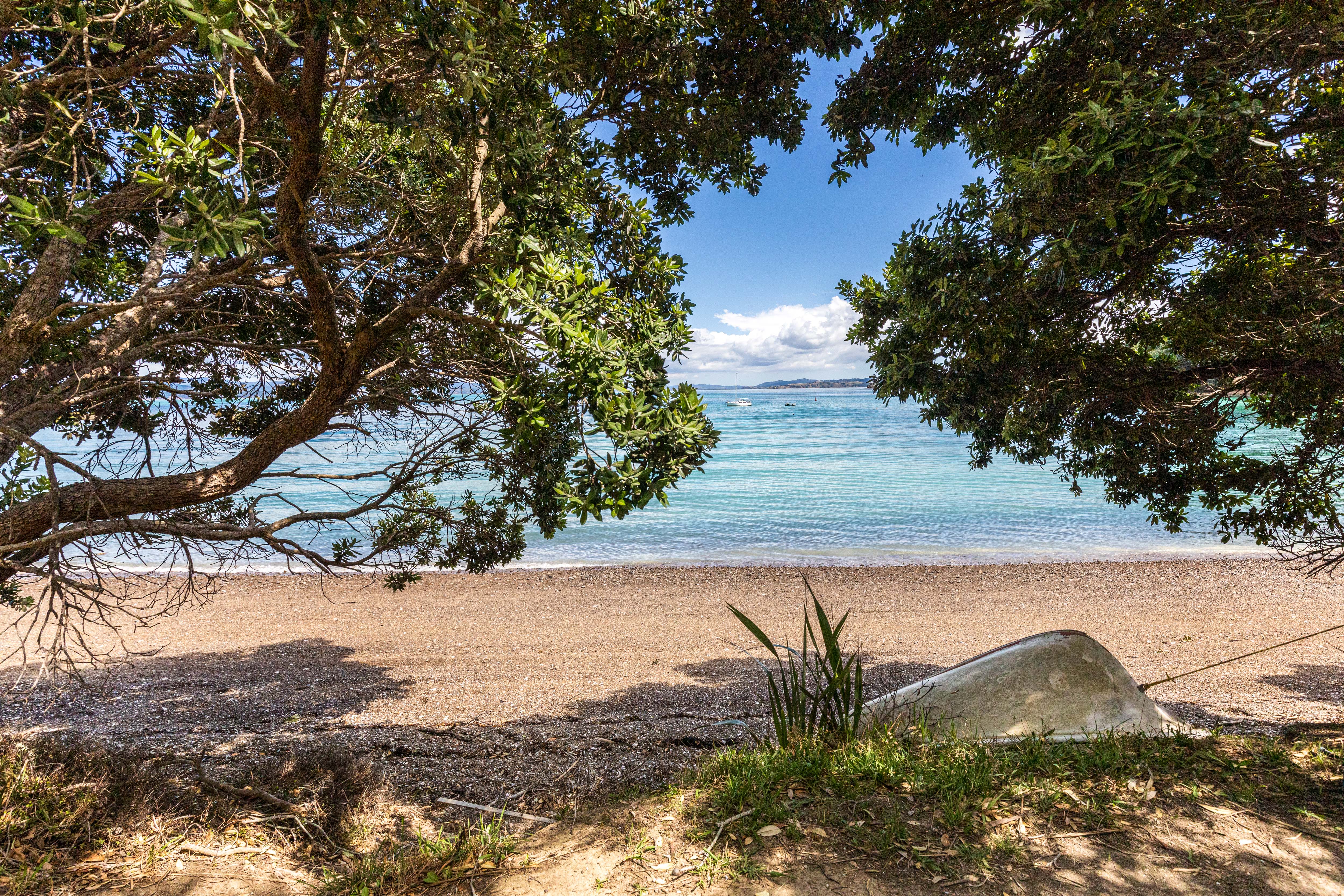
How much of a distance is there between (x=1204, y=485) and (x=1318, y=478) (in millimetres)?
689

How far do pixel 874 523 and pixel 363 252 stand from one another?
1761cm

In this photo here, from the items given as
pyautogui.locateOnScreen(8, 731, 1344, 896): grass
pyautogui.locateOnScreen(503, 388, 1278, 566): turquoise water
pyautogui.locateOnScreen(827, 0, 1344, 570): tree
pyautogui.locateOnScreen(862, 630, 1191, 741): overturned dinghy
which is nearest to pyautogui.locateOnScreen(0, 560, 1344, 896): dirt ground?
pyautogui.locateOnScreen(8, 731, 1344, 896): grass

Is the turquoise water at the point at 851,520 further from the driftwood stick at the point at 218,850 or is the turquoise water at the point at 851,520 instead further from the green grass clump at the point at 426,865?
the green grass clump at the point at 426,865

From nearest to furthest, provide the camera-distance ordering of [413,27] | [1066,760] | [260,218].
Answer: [260,218], [413,27], [1066,760]

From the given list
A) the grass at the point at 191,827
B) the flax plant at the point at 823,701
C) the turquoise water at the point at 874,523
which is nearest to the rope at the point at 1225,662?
the flax plant at the point at 823,701

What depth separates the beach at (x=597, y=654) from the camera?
Result: 18.6ft

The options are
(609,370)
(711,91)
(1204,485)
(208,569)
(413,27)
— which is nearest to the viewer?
(609,370)

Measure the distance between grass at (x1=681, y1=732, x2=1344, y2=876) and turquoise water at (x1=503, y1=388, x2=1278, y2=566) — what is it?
717cm

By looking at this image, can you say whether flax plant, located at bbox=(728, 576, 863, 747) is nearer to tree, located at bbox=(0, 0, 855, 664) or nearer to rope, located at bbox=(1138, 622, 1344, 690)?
tree, located at bbox=(0, 0, 855, 664)

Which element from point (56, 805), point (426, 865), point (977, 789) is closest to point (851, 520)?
point (977, 789)

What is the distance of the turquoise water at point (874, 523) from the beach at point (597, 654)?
2.07m

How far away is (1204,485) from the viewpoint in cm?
501

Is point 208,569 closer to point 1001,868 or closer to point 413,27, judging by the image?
point 413,27

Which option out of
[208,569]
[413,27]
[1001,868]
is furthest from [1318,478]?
[208,569]
